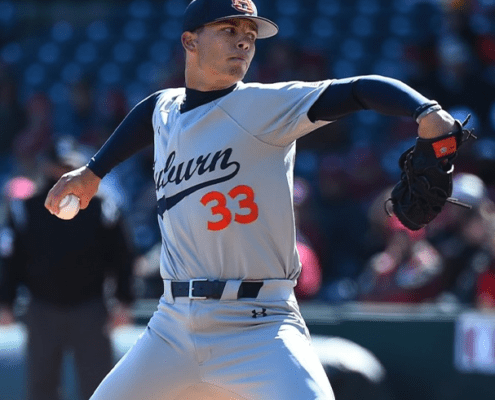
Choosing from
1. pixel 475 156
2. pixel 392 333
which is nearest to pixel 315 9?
pixel 475 156

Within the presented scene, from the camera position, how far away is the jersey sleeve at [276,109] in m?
3.03

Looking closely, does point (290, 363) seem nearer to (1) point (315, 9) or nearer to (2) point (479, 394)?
(2) point (479, 394)

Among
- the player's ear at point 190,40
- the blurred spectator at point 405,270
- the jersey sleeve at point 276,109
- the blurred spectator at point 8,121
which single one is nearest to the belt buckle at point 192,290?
the jersey sleeve at point 276,109

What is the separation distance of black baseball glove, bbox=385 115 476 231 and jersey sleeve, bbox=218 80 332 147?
34 centimetres

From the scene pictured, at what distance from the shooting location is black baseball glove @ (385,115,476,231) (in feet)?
8.87

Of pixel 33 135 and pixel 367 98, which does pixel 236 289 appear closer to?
pixel 367 98

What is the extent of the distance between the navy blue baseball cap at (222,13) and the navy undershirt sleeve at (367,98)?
0.42m

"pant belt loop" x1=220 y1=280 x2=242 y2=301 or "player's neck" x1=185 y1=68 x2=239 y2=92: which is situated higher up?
"player's neck" x1=185 y1=68 x2=239 y2=92

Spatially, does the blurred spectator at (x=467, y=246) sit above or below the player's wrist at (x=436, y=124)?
below

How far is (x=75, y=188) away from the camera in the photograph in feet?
11.2

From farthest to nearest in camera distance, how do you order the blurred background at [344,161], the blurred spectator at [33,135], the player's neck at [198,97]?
the blurred spectator at [33,135]
the blurred background at [344,161]
the player's neck at [198,97]

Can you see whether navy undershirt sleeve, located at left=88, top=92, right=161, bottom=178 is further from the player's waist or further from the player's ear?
the player's waist

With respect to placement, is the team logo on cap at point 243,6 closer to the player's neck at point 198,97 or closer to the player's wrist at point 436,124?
the player's neck at point 198,97

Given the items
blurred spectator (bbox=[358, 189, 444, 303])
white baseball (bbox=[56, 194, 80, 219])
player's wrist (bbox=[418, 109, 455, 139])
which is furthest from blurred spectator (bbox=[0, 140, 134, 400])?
player's wrist (bbox=[418, 109, 455, 139])
